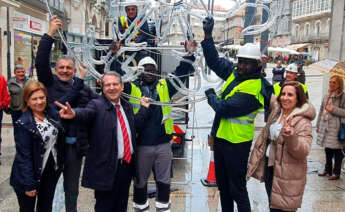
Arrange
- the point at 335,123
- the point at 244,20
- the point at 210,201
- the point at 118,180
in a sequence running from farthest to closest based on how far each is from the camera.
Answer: the point at 335,123 < the point at 210,201 < the point at 244,20 < the point at 118,180

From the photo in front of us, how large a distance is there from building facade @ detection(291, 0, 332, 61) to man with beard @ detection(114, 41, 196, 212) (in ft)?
175

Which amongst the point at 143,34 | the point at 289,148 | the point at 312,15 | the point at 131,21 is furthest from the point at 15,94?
the point at 312,15

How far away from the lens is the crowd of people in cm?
288

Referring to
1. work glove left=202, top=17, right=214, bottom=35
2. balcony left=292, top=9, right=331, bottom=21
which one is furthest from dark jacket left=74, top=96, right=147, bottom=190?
balcony left=292, top=9, right=331, bottom=21

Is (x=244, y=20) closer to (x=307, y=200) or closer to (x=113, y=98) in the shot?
(x=113, y=98)

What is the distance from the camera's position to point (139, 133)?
11.0 ft

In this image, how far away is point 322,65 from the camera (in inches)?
215

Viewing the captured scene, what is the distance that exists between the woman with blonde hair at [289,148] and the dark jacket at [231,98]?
0.66ft

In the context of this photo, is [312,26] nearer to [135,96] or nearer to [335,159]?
[335,159]

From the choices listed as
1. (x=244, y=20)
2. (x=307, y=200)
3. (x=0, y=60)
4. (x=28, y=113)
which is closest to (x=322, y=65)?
(x=307, y=200)

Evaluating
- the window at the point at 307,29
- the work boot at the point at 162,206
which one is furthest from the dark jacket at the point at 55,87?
the window at the point at 307,29

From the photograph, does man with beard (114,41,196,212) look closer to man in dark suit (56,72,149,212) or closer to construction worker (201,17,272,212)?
man in dark suit (56,72,149,212)

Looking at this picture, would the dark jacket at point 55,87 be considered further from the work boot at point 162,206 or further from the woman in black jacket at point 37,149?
the work boot at point 162,206

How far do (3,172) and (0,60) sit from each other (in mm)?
11772
